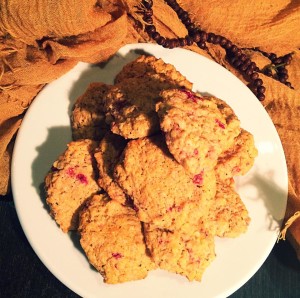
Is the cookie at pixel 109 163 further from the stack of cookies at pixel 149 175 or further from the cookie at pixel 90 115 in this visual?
the cookie at pixel 90 115

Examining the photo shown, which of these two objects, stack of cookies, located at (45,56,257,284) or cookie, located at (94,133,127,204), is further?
cookie, located at (94,133,127,204)

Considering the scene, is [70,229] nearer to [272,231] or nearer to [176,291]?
[176,291]

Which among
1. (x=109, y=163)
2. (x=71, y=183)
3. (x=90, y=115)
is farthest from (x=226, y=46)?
(x=71, y=183)

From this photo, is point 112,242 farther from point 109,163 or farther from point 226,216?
point 226,216

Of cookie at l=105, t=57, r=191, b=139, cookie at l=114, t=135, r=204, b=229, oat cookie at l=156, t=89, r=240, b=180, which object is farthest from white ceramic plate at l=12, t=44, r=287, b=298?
oat cookie at l=156, t=89, r=240, b=180

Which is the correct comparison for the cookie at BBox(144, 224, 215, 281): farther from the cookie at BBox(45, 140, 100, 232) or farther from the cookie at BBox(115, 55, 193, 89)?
the cookie at BBox(115, 55, 193, 89)

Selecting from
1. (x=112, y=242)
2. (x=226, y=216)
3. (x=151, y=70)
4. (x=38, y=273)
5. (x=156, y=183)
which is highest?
(x=151, y=70)
